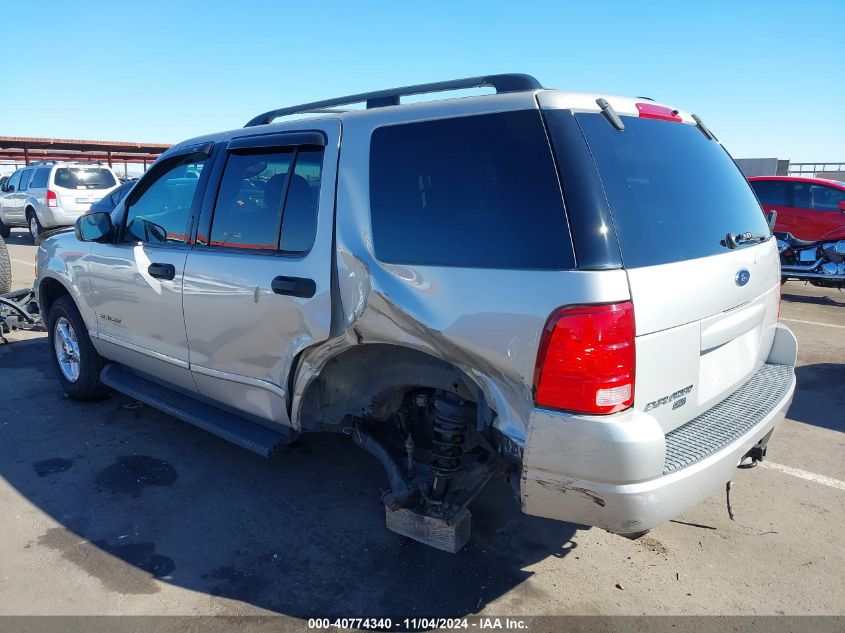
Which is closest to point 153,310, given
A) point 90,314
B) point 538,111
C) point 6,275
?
point 90,314

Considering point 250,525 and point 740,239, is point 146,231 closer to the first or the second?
point 250,525

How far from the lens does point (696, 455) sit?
89.7 inches

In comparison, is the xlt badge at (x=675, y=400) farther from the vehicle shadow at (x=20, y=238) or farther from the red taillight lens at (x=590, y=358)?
the vehicle shadow at (x=20, y=238)

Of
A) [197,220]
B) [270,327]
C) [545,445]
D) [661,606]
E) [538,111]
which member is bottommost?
[661,606]

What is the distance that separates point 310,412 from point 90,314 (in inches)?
94.3

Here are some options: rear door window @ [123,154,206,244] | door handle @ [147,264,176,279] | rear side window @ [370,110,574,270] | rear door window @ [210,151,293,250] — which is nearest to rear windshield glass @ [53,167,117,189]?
rear door window @ [123,154,206,244]

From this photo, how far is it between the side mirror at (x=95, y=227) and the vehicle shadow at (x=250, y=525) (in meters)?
1.42

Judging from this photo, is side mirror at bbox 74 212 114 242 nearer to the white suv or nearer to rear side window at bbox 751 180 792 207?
rear side window at bbox 751 180 792 207

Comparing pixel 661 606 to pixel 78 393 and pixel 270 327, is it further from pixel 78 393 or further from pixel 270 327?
pixel 78 393

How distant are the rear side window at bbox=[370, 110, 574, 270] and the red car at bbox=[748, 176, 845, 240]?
10305 millimetres

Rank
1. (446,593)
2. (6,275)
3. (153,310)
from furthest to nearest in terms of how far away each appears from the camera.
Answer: (6,275) → (153,310) → (446,593)

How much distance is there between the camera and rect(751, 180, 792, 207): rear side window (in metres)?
11.3

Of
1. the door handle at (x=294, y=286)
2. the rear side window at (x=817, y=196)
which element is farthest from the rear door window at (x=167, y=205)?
the rear side window at (x=817, y=196)

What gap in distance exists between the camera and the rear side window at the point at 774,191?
1130 centimetres
